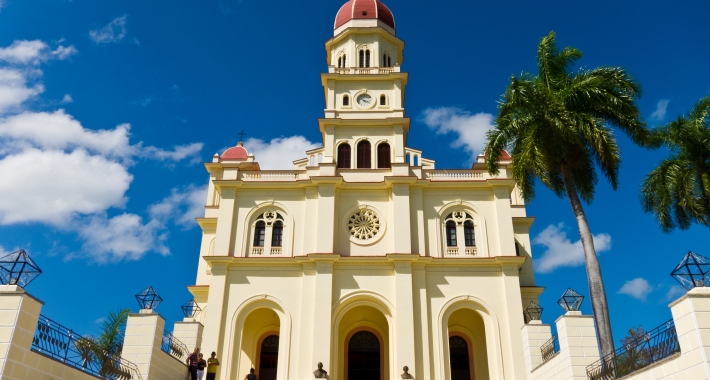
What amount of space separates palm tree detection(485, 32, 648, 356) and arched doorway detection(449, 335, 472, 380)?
9465mm

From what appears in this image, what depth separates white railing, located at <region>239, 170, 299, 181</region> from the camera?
27609 mm

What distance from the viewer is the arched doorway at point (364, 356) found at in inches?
993

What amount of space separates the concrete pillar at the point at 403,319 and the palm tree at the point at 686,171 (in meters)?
10.5

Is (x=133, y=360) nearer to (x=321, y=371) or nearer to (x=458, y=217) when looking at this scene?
(x=321, y=371)

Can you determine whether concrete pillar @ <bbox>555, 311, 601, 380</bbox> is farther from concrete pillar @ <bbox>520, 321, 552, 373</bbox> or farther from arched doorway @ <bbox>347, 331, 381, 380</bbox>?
arched doorway @ <bbox>347, 331, 381, 380</bbox>

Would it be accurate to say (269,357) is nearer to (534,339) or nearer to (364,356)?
(364,356)

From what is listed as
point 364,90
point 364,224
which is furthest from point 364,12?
point 364,224

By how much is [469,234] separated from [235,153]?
16.2 m

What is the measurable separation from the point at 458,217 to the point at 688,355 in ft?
54.8

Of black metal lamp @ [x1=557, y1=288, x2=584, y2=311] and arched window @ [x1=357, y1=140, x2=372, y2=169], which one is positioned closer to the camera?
black metal lamp @ [x1=557, y1=288, x2=584, y2=311]

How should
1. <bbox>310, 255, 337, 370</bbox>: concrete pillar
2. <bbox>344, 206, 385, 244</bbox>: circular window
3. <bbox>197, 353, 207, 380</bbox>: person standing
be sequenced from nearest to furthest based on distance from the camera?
→ <bbox>197, 353, 207, 380</bbox>: person standing < <bbox>310, 255, 337, 370</bbox>: concrete pillar < <bbox>344, 206, 385, 244</bbox>: circular window

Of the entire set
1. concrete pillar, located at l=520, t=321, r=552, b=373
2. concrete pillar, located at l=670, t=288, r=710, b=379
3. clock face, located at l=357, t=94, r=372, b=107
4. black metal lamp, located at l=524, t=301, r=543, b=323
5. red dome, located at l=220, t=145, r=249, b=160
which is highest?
clock face, located at l=357, t=94, r=372, b=107

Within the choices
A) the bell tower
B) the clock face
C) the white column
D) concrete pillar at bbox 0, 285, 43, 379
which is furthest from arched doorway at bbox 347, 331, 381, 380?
concrete pillar at bbox 0, 285, 43, 379

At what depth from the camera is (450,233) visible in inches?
1030
